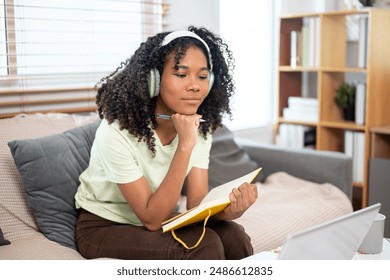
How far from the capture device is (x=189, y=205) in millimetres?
1604

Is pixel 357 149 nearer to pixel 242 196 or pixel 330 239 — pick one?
pixel 242 196

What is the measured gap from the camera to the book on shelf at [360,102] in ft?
9.11

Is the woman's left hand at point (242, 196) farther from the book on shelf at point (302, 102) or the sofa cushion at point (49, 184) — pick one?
the book on shelf at point (302, 102)

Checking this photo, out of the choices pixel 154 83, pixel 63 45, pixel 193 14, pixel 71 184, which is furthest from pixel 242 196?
pixel 193 14

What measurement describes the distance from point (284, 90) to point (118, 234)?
1.87 m

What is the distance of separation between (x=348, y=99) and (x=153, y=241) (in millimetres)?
1797

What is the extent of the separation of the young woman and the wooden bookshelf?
1.33m

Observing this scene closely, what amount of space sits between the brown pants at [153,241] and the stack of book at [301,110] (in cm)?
162

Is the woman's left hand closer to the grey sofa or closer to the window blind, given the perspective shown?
the grey sofa

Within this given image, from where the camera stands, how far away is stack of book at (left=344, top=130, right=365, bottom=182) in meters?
2.82

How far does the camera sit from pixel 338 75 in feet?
9.84
